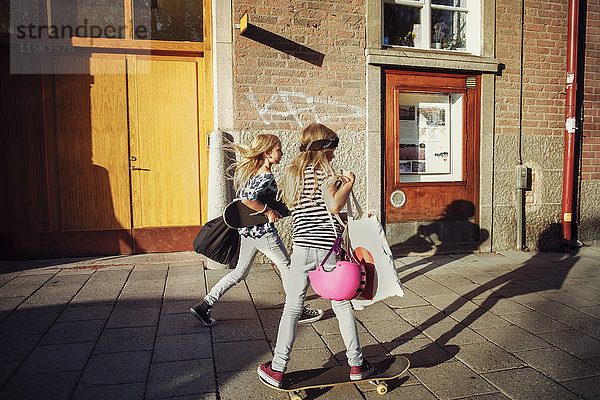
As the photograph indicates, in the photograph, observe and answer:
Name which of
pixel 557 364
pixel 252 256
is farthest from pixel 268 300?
pixel 557 364

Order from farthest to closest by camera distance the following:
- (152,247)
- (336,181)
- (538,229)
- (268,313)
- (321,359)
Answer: (538,229) < (152,247) < (268,313) < (321,359) < (336,181)

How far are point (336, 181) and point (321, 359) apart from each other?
142cm

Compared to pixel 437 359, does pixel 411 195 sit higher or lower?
higher

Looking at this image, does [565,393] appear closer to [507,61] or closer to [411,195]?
[411,195]

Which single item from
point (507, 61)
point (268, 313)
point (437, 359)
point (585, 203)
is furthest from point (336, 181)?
point (585, 203)

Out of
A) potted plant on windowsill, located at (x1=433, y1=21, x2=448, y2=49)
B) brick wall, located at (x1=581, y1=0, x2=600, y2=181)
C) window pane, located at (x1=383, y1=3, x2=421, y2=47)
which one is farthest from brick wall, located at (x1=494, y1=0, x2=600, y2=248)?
window pane, located at (x1=383, y1=3, x2=421, y2=47)

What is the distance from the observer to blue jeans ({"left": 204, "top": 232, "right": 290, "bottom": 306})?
4125 mm

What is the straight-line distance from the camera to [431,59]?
6973 millimetres

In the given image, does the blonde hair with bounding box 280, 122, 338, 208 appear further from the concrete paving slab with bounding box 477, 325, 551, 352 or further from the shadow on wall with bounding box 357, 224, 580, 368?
the concrete paving slab with bounding box 477, 325, 551, 352

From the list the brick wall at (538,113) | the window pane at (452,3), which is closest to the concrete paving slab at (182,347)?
the brick wall at (538,113)

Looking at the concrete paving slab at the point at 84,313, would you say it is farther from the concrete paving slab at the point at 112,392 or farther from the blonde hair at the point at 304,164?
the blonde hair at the point at 304,164

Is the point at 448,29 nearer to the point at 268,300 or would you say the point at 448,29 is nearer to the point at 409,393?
the point at 268,300

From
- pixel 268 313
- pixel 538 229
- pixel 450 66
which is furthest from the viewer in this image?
pixel 538 229

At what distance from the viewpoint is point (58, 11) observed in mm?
6164
